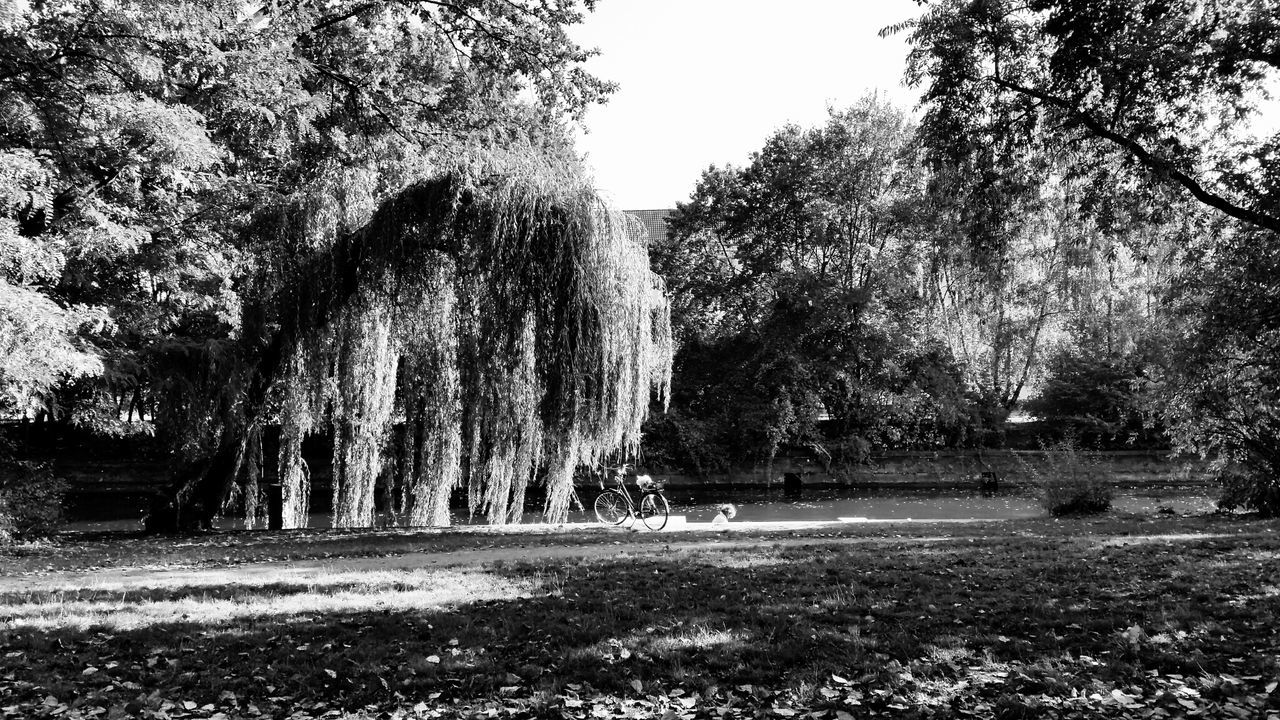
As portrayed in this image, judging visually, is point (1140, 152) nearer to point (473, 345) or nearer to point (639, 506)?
point (473, 345)

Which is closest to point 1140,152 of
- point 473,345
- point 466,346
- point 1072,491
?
point 473,345

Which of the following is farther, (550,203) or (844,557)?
(550,203)

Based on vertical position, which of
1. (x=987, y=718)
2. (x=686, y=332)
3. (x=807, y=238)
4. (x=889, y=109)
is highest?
(x=889, y=109)

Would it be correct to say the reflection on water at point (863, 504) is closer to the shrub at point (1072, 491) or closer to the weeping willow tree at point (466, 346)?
the shrub at point (1072, 491)

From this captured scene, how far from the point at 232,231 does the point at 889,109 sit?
26.7m

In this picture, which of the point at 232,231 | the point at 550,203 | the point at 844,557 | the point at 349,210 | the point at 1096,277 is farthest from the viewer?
the point at 1096,277

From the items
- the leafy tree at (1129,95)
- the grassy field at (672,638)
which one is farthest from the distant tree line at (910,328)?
the grassy field at (672,638)

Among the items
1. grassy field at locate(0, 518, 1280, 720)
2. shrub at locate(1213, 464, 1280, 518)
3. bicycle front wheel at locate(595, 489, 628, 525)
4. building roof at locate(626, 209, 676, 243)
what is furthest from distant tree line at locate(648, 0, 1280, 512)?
building roof at locate(626, 209, 676, 243)

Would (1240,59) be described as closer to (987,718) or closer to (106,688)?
(987,718)

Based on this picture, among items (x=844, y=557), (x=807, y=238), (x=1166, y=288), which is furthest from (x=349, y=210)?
(x=807, y=238)

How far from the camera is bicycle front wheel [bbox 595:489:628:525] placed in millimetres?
16734

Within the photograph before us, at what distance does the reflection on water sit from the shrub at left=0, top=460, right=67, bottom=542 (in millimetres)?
4798

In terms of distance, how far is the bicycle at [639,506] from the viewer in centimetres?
1550

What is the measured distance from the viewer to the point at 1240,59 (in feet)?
30.8
